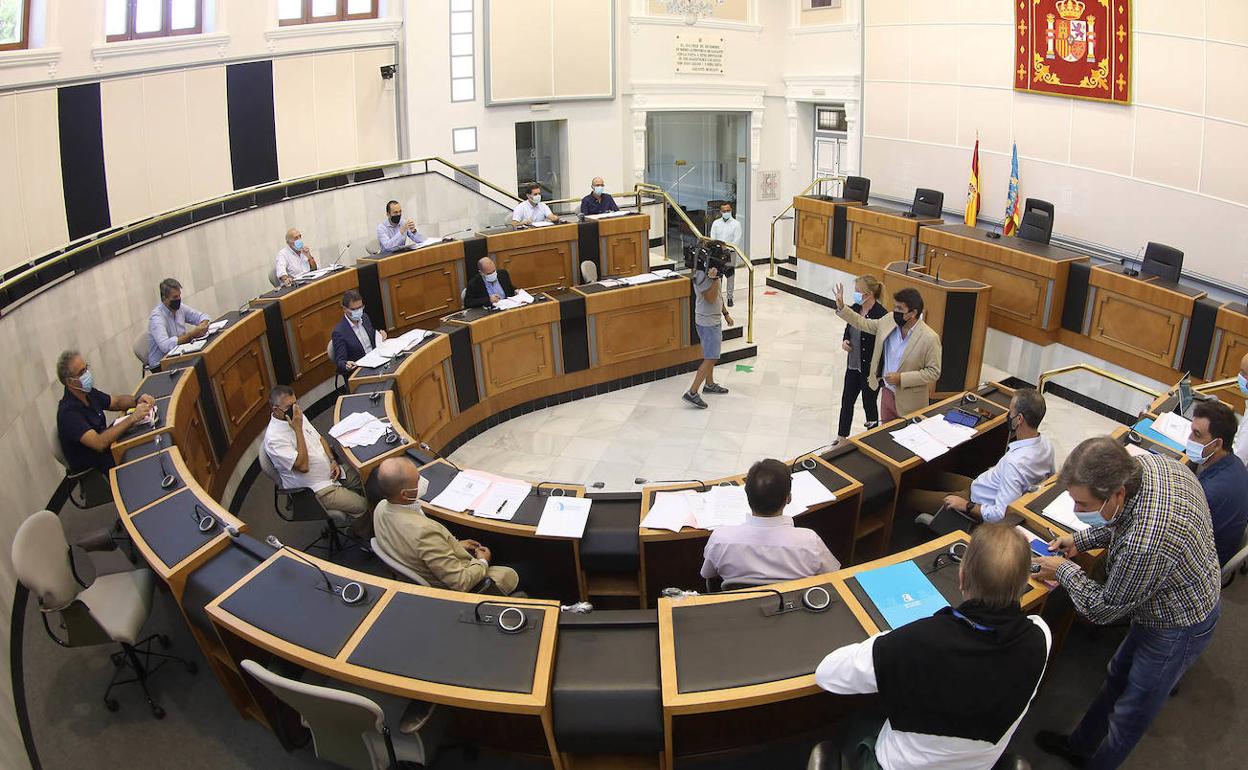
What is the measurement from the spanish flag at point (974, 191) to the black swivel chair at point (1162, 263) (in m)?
2.88

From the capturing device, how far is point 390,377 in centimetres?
546

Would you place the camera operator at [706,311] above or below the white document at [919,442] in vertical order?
above

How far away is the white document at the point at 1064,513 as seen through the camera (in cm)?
340

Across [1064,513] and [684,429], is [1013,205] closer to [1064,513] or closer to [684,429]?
[684,429]

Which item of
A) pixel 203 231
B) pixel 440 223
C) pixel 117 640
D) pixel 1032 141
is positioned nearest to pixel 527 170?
pixel 440 223

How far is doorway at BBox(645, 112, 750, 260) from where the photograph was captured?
40.3 feet

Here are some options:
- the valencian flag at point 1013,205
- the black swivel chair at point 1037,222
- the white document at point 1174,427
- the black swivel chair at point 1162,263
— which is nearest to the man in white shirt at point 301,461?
the white document at point 1174,427

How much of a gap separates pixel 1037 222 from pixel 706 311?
361cm

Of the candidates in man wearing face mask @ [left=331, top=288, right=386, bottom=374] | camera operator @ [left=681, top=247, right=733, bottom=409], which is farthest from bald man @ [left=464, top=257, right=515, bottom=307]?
camera operator @ [left=681, top=247, right=733, bottom=409]

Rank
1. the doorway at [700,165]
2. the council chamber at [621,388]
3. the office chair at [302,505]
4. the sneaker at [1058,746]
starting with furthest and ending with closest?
the doorway at [700,165] < the office chair at [302,505] < the sneaker at [1058,746] < the council chamber at [621,388]

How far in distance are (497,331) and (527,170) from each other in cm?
537

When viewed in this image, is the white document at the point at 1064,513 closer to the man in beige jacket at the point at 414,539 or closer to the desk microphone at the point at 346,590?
the man in beige jacket at the point at 414,539

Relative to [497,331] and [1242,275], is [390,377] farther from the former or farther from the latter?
[1242,275]

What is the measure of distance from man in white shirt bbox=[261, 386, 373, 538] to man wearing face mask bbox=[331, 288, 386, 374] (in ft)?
4.71
